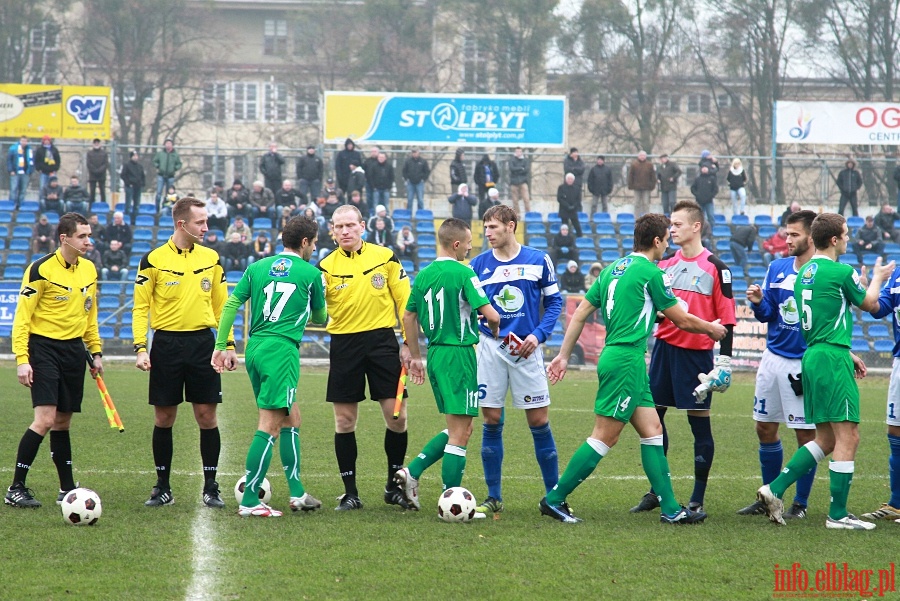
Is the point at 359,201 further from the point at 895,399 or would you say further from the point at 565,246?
the point at 895,399

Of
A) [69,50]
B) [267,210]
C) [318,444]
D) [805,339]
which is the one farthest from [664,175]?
[69,50]

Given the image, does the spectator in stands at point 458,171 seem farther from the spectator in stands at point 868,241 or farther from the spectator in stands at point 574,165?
the spectator in stands at point 868,241

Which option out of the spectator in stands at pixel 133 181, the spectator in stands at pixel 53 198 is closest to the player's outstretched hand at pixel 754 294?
the spectator in stands at pixel 133 181

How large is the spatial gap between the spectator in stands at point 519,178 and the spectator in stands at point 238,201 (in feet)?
22.9

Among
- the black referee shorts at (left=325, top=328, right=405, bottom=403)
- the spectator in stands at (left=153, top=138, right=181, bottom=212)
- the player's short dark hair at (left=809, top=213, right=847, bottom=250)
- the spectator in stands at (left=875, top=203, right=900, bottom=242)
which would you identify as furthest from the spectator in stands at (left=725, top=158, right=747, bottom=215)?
the black referee shorts at (left=325, top=328, right=405, bottom=403)

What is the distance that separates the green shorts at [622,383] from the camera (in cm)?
677

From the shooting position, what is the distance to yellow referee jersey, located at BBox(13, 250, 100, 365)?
7480 mm

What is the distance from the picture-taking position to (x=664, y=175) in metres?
26.8

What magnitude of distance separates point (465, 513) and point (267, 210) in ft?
65.2

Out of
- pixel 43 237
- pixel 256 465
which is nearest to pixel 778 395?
pixel 256 465

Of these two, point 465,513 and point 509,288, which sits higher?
point 509,288

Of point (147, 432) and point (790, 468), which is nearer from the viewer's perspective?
point (790, 468)

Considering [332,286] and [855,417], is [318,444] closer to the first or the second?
[332,286]

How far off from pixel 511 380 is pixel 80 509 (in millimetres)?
3091
